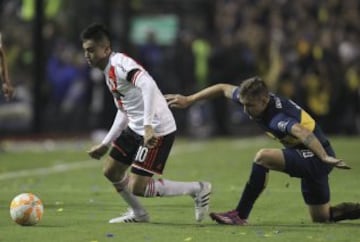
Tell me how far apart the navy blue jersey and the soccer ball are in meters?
2.23

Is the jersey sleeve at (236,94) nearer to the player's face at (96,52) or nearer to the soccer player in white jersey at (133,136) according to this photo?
the soccer player in white jersey at (133,136)

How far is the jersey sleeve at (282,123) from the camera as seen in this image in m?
10.2

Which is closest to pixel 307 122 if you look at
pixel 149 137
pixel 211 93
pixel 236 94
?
pixel 236 94

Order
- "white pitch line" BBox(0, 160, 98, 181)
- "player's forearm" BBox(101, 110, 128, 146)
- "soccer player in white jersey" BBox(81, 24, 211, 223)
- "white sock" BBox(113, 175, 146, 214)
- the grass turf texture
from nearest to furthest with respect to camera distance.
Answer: the grass turf texture < "soccer player in white jersey" BBox(81, 24, 211, 223) < "white sock" BBox(113, 175, 146, 214) < "player's forearm" BBox(101, 110, 128, 146) < "white pitch line" BBox(0, 160, 98, 181)

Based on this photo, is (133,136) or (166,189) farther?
(133,136)

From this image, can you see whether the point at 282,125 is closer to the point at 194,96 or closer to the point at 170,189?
the point at 194,96

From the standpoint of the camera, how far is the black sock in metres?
10.5

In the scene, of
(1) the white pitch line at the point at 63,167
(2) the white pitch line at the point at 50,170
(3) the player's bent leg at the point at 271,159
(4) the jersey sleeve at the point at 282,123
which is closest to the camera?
(4) the jersey sleeve at the point at 282,123

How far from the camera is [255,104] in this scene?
1034 cm

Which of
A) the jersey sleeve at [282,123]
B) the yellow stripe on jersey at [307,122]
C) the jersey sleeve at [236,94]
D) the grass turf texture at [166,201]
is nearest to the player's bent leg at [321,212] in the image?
the grass turf texture at [166,201]

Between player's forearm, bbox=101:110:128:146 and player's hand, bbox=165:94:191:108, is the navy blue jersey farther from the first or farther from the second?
player's forearm, bbox=101:110:128:146

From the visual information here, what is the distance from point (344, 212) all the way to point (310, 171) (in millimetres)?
554

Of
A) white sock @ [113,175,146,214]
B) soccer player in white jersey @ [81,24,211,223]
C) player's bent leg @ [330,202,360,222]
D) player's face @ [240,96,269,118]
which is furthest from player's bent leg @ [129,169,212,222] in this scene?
player's bent leg @ [330,202,360,222]

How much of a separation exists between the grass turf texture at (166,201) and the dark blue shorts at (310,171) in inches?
11.7
